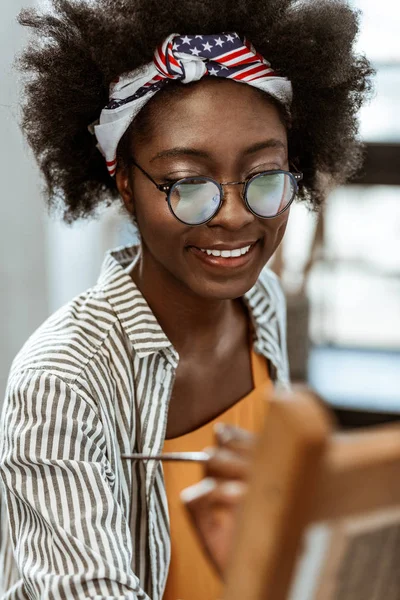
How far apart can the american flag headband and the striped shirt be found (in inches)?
10.8

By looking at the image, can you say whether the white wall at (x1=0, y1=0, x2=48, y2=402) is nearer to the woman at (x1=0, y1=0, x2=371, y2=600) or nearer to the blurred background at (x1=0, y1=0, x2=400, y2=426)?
the blurred background at (x1=0, y1=0, x2=400, y2=426)

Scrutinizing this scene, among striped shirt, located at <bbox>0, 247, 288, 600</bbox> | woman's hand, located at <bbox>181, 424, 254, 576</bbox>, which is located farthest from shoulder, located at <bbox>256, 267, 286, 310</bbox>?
woman's hand, located at <bbox>181, 424, 254, 576</bbox>

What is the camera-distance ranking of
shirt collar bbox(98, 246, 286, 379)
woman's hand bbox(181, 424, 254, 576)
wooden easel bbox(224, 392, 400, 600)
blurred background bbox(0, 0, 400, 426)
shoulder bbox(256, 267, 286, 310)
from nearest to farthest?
1. wooden easel bbox(224, 392, 400, 600)
2. woman's hand bbox(181, 424, 254, 576)
3. shirt collar bbox(98, 246, 286, 379)
4. shoulder bbox(256, 267, 286, 310)
5. blurred background bbox(0, 0, 400, 426)

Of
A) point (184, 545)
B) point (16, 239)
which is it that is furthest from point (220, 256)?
point (16, 239)

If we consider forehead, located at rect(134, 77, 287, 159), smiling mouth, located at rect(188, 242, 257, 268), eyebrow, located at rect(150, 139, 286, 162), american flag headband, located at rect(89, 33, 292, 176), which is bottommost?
smiling mouth, located at rect(188, 242, 257, 268)

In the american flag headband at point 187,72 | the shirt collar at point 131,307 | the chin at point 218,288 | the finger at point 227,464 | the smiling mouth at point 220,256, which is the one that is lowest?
the shirt collar at point 131,307

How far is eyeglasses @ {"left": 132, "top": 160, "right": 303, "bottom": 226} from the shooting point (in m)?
1.25

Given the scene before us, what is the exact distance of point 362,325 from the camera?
3.79m

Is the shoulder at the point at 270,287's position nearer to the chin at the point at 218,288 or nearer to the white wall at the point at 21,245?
the chin at the point at 218,288

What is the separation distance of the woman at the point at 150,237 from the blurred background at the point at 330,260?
1068mm

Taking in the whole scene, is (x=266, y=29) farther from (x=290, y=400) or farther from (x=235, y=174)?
(x=290, y=400)

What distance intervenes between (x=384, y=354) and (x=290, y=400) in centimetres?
343

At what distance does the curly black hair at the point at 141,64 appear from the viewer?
1.30 metres

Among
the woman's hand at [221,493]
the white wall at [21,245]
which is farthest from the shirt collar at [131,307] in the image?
the white wall at [21,245]
